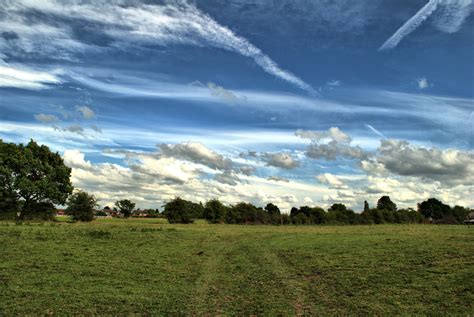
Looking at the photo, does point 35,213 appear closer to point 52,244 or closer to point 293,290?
point 52,244

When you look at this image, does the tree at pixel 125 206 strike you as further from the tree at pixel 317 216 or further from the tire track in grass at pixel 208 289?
the tire track in grass at pixel 208 289

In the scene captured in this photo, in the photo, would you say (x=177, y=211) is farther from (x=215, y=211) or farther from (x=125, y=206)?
(x=125, y=206)

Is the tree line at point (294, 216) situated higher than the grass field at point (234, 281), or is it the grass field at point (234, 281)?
the tree line at point (294, 216)

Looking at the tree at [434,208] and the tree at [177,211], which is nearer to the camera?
the tree at [177,211]

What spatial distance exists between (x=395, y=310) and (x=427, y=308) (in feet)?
3.20

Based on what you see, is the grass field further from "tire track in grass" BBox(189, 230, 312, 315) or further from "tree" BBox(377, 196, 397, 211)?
"tree" BBox(377, 196, 397, 211)

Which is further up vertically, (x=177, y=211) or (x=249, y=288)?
(x=177, y=211)

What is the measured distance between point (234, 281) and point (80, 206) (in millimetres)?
66648

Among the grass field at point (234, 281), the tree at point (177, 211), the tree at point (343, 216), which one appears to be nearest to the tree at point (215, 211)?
the tree at point (177, 211)

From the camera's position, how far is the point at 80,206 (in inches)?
2955

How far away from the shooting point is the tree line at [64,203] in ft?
189

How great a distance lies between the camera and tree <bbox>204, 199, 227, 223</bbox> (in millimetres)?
101875

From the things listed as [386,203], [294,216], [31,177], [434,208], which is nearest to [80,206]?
[31,177]

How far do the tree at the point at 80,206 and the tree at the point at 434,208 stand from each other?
11973cm
